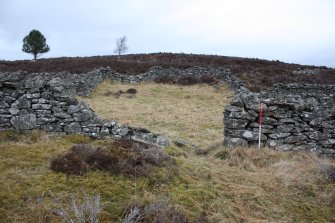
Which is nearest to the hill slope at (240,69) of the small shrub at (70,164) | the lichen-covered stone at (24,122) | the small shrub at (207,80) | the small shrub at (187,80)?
the small shrub at (207,80)

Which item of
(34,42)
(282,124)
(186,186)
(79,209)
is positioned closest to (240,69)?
(282,124)

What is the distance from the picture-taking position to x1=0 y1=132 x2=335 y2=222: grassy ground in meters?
5.73

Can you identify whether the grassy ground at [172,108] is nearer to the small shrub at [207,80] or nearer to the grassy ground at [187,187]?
Answer: the small shrub at [207,80]

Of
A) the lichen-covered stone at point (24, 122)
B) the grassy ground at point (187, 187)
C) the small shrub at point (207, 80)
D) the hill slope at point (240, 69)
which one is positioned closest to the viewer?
the grassy ground at point (187, 187)

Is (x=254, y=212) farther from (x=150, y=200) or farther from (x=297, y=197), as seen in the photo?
(x=150, y=200)

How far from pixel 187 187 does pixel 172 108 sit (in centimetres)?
1335

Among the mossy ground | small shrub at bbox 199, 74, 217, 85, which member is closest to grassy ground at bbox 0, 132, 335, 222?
the mossy ground

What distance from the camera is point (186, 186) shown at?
6926 mm

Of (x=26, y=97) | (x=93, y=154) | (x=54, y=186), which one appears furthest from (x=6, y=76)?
(x=54, y=186)

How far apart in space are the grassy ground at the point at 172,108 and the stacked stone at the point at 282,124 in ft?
5.85

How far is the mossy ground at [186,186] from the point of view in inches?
226

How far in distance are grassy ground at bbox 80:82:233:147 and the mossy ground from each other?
3.26 m

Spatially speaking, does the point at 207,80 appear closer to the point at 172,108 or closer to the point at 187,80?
the point at 187,80

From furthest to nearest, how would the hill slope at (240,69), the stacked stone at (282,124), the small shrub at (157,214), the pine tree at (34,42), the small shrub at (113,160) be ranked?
the pine tree at (34,42) → the hill slope at (240,69) → the stacked stone at (282,124) → the small shrub at (113,160) → the small shrub at (157,214)
